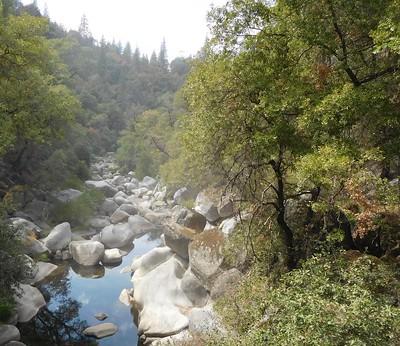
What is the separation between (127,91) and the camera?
8350 cm

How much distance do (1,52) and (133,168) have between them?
3728cm

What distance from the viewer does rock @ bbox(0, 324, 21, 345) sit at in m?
13.6

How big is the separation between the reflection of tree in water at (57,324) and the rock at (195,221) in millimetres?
7115

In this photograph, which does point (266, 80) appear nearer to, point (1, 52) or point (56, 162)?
point (1, 52)

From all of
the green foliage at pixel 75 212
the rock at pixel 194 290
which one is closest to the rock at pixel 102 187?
the green foliage at pixel 75 212

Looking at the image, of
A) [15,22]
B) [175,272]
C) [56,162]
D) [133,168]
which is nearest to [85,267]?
[175,272]

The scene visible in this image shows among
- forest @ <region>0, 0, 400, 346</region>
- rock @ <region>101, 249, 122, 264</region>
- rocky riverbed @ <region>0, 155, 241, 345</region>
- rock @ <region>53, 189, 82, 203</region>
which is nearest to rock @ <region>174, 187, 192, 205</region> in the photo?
rocky riverbed @ <region>0, 155, 241, 345</region>

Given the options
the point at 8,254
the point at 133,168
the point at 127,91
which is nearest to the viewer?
the point at 8,254

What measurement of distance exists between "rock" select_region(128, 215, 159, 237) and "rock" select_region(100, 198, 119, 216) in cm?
375

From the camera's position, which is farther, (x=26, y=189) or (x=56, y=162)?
(x=56, y=162)

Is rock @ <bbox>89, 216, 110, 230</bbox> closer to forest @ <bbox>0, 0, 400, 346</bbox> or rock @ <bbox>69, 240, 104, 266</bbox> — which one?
rock @ <bbox>69, 240, 104, 266</bbox>

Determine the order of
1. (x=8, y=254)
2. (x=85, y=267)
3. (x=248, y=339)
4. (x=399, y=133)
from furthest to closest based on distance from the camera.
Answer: (x=85, y=267)
(x=8, y=254)
(x=399, y=133)
(x=248, y=339)

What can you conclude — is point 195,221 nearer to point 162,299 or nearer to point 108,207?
point 162,299

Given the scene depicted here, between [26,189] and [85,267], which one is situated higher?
[26,189]
